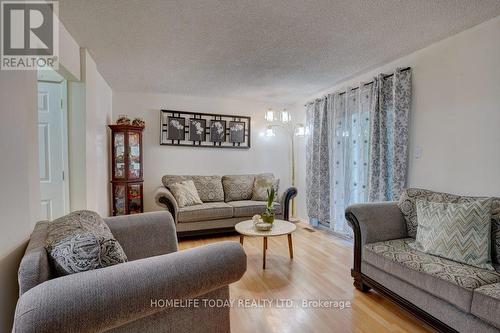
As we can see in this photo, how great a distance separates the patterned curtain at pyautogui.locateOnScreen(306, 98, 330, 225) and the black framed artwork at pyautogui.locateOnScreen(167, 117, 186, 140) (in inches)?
88.6

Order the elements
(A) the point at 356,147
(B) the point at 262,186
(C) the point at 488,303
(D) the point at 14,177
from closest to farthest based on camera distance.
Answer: (D) the point at 14,177 < (C) the point at 488,303 < (A) the point at 356,147 < (B) the point at 262,186

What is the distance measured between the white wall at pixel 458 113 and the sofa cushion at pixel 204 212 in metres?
2.46

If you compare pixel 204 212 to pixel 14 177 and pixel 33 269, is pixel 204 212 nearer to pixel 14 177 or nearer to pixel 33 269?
pixel 14 177

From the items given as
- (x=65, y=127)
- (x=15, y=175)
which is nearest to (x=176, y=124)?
(x=65, y=127)

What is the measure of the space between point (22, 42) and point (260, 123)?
3904 millimetres

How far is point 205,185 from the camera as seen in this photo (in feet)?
14.0

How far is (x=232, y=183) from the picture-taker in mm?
4441

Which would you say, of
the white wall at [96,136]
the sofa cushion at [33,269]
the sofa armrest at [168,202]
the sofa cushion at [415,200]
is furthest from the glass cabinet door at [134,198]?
the sofa cushion at [415,200]

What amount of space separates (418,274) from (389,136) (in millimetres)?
1725

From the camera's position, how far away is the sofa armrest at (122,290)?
81 cm

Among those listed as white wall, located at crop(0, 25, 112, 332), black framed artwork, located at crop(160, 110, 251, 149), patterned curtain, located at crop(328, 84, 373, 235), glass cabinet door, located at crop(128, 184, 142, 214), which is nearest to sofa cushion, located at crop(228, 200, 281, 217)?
patterned curtain, located at crop(328, 84, 373, 235)

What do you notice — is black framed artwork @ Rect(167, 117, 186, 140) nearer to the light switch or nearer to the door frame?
the door frame

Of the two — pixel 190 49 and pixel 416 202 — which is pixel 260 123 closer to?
pixel 190 49

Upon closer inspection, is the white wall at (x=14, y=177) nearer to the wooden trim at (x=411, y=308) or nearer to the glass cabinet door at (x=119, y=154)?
the wooden trim at (x=411, y=308)
